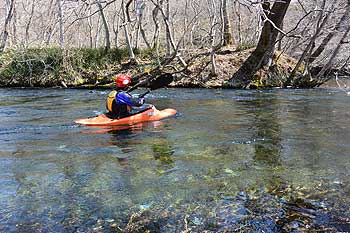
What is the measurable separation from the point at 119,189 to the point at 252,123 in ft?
14.5

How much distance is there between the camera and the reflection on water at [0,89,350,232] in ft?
11.9

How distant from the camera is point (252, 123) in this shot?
820cm

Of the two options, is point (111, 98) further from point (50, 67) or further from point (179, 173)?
point (50, 67)

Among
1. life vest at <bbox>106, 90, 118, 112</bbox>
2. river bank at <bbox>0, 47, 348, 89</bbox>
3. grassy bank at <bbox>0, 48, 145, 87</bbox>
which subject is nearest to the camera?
life vest at <bbox>106, 90, 118, 112</bbox>

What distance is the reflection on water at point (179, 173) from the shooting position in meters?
3.64

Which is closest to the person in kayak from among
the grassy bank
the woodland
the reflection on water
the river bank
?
the reflection on water

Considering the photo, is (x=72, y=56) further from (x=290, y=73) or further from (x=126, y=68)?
(x=290, y=73)

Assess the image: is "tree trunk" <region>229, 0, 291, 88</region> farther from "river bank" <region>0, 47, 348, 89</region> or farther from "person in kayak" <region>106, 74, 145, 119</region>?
"person in kayak" <region>106, 74, 145, 119</region>

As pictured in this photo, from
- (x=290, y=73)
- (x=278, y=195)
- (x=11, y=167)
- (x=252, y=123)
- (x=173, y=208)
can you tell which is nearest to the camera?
(x=173, y=208)

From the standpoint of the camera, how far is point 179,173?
4.94 meters

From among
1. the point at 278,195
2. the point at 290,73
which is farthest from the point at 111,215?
the point at 290,73

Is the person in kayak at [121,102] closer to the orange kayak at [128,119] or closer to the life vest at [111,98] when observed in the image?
the life vest at [111,98]

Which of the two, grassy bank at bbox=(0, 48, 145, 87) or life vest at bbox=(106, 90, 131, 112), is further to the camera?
grassy bank at bbox=(0, 48, 145, 87)

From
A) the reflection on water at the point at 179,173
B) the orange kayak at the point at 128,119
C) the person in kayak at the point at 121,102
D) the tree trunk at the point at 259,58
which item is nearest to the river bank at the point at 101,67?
the tree trunk at the point at 259,58
